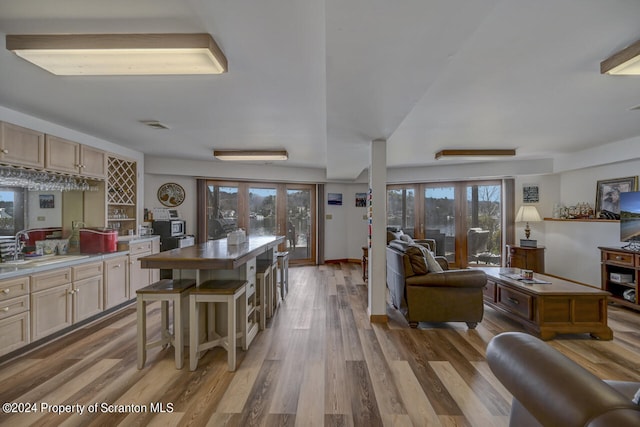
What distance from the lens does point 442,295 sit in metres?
3.23

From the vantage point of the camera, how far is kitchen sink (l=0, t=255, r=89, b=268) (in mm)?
2726

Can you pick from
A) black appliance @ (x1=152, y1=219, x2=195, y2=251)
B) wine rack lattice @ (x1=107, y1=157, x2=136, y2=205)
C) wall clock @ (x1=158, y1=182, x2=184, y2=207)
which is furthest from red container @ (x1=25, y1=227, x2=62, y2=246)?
wall clock @ (x1=158, y1=182, x2=184, y2=207)

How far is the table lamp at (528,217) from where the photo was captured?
5496 mm

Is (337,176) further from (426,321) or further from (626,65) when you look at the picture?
(626,65)

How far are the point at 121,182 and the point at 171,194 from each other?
1220 mm

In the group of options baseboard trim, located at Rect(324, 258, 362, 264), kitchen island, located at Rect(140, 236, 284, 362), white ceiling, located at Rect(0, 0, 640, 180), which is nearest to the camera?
white ceiling, located at Rect(0, 0, 640, 180)

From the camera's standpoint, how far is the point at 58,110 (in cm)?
295

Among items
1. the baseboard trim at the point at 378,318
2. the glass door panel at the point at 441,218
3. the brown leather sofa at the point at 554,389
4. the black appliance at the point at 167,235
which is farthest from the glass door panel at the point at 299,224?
the brown leather sofa at the point at 554,389

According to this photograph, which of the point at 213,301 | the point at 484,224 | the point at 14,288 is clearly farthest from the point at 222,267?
the point at 484,224

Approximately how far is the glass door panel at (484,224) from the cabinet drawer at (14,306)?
7324mm

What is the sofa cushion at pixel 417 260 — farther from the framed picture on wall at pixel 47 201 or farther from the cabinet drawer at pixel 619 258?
the framed picture on wall at pixel 47 201

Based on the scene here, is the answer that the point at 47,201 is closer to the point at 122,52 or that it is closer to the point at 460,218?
the point at 122,52

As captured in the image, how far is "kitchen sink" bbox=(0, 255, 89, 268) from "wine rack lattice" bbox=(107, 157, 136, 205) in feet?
3.75

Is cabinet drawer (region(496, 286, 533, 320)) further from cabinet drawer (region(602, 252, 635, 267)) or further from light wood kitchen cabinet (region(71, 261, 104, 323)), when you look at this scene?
light wood kitchen cabinet (region(71, 261, 104, 323))
